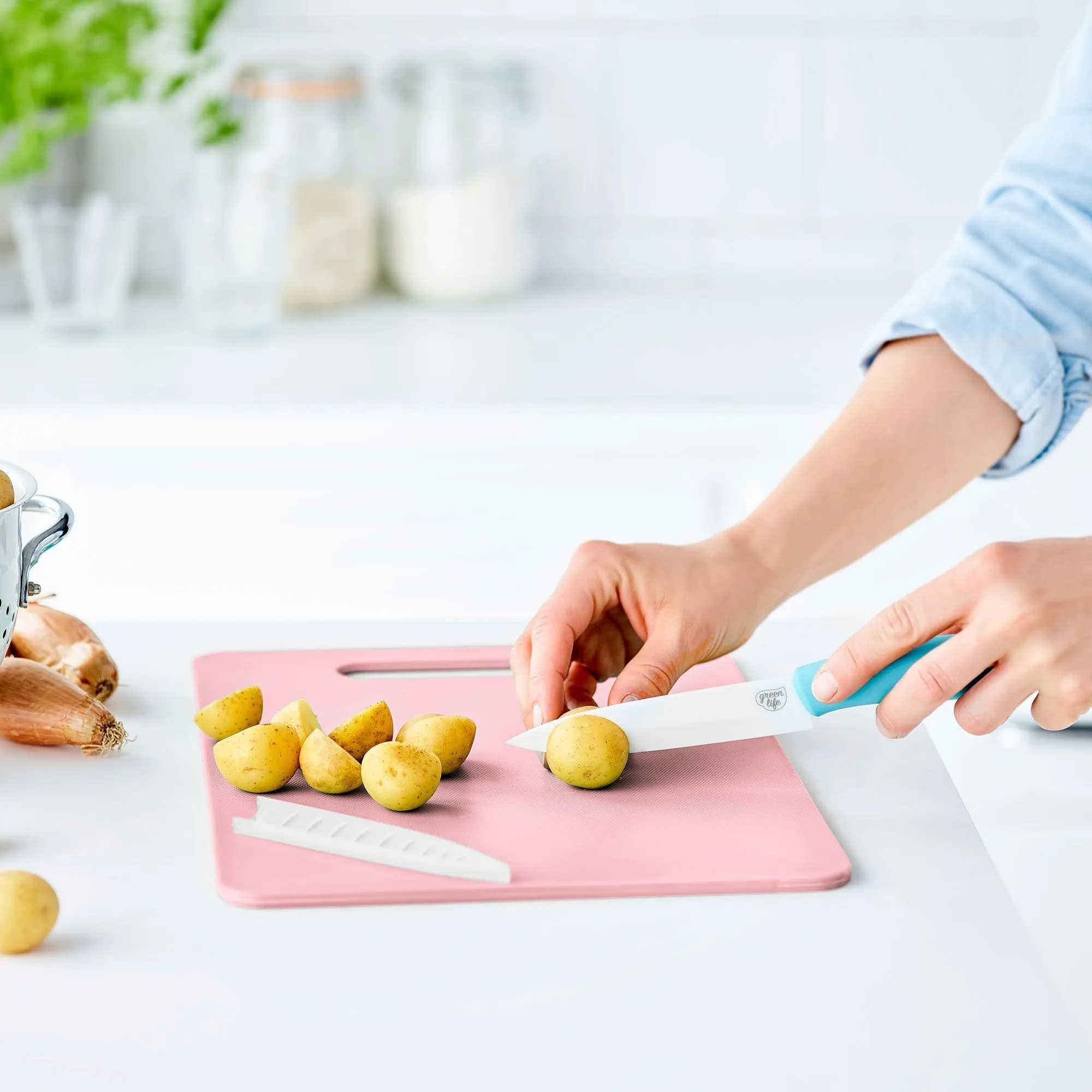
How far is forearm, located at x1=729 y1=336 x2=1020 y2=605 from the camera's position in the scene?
1.02 meters

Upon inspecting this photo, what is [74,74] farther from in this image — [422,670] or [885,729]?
[885,729]

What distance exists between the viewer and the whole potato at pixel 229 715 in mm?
804

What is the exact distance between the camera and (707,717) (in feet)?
2.64

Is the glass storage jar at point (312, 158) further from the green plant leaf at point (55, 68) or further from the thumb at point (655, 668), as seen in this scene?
the thumb at point (655, 668)

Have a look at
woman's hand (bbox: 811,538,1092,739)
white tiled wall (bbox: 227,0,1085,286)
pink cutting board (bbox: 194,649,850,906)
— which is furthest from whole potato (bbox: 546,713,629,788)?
white tiled wall (bbox: 227,0,1085,286)

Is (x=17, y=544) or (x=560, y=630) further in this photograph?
(x=560, y=630)

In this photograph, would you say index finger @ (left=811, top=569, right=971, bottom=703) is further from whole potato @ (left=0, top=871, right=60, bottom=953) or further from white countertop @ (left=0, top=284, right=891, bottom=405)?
white countertop @ (left=0, top=284, right=891, bottom=405)

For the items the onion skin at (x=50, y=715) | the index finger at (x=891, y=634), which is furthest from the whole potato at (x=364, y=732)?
the index finger at (x=891, y=634)

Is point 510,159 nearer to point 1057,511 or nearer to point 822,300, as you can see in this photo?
point 822,300

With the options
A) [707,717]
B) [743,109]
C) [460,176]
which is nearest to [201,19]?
[460,176]

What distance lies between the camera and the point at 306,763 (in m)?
0.75

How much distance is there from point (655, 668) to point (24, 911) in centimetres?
39

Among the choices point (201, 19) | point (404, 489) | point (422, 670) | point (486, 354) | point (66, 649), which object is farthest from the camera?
point (201, 19)

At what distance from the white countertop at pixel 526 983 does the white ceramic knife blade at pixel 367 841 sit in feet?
0.07
